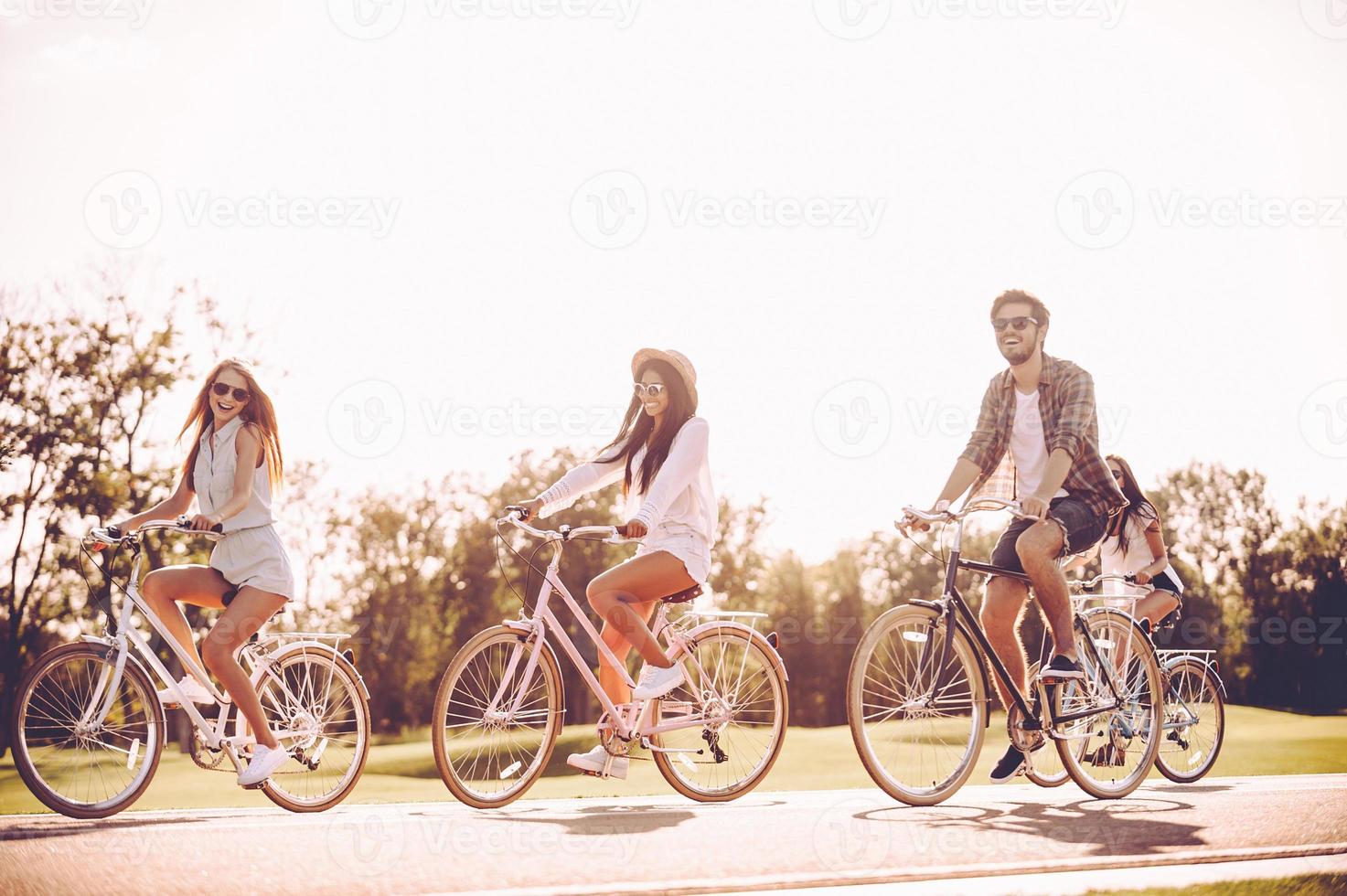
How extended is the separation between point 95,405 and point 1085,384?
33459 mm

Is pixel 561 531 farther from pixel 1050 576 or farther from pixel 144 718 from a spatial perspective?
pixel 1050 576

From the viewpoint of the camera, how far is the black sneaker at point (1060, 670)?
19.7 ft

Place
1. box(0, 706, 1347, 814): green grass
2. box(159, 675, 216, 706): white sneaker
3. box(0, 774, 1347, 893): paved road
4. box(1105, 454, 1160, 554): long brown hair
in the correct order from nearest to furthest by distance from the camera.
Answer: box(0, 774, 1347, 893): paved road → box(159, 675, 216, 706): white sneaker → box(1105, 454, 1160, 554): long brown hair → box(0, 706, 1347, 814): green grass

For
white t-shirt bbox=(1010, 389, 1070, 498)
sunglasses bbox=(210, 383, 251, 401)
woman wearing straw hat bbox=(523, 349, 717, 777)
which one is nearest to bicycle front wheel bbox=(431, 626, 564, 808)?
woman wearing straw hat bbox=(523, 349, 717, 777)

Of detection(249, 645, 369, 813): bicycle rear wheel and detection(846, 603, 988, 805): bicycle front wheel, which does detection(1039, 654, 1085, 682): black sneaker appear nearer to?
detection(846, 603, 988, 805): bicycle front wheel

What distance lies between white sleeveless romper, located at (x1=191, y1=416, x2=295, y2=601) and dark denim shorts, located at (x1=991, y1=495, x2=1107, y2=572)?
3820mm

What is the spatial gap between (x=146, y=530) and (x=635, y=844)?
3.11m

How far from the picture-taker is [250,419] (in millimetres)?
6203

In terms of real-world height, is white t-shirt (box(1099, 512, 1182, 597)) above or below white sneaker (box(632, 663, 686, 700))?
above

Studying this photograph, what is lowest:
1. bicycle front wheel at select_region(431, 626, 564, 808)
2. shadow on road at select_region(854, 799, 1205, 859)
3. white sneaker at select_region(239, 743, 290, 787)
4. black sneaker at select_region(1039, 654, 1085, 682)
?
shadow on road at select_region(854, 799, 1205, 859)

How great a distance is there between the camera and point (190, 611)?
31531mm

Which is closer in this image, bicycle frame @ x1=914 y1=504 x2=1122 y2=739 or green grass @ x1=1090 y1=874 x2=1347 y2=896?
green grass @ x1=1090 y1=874 x2=1347 y2=896

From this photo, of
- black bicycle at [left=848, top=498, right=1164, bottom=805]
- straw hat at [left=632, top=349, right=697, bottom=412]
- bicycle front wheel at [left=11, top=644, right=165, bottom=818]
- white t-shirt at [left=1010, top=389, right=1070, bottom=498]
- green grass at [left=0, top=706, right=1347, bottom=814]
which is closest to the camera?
bicycle front wheel at [left=11, top=644, right=165, bottom=818]

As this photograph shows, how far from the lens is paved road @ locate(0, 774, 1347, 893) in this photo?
3.87 meters
